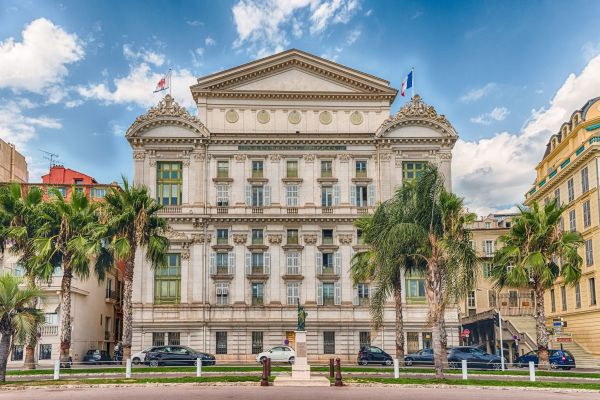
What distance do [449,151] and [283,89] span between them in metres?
16.3

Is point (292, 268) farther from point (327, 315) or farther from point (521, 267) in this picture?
point (521, 267)

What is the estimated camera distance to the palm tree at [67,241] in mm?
40125

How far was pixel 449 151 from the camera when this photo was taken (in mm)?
59469

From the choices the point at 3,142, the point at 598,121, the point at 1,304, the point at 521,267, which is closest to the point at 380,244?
the point at 521,267

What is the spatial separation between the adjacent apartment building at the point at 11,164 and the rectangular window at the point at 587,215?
59.7m

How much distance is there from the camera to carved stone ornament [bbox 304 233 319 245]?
58.2 metres

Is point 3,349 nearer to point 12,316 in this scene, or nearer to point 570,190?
point 12,316

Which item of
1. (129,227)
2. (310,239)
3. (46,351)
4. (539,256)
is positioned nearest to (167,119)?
(310,239)

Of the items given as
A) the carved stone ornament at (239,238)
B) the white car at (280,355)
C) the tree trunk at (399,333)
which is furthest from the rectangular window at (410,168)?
the white car at (280,355)

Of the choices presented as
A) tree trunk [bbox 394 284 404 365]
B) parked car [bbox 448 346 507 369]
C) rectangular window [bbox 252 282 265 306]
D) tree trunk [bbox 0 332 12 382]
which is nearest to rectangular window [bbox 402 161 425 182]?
rectangular window [bbox 252 282 265 306]

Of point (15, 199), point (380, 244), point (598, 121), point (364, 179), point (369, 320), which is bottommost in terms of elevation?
point (369, 320)

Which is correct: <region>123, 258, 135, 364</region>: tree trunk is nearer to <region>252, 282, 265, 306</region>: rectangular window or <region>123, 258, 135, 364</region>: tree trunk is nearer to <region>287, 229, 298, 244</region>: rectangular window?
<region>252, 282, 265, 306</region>: rectangular window

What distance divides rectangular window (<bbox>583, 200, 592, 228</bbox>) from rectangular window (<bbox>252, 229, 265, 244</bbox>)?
2805 cm

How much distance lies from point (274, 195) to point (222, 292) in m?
9.82
